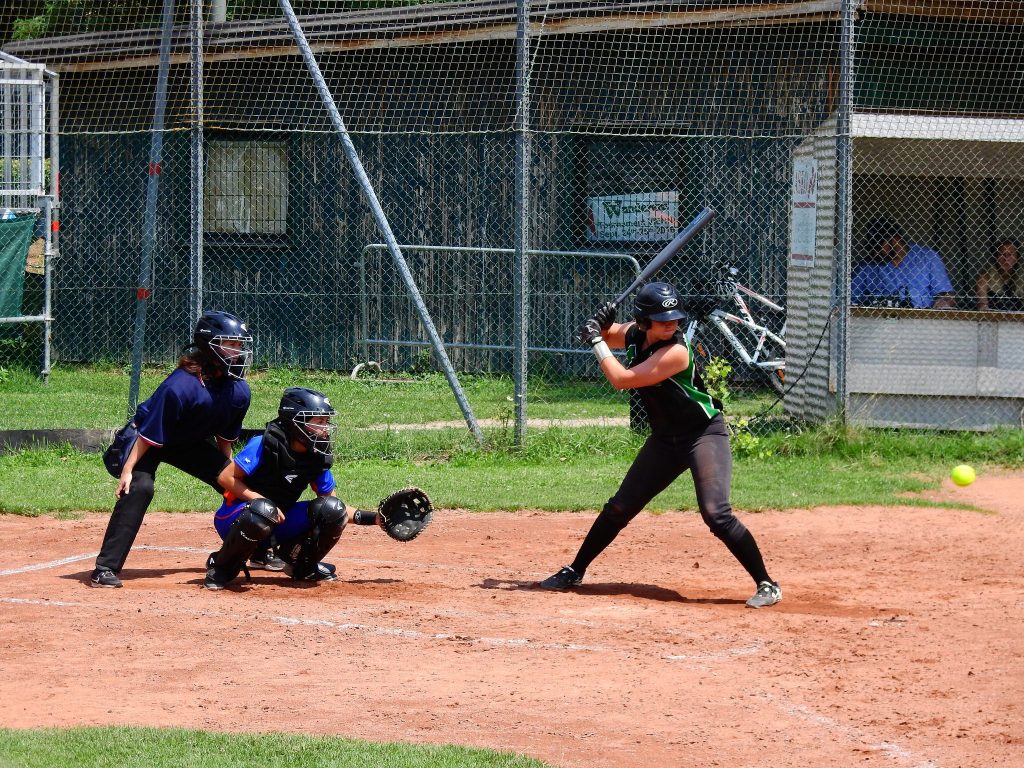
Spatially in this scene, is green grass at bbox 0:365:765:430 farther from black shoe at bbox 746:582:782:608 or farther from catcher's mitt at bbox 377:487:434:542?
black shoe at bbox 746:582:782:608

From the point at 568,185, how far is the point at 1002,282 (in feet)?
17.1

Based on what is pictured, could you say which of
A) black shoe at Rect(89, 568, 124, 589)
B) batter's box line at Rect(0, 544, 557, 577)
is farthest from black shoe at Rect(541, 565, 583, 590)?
black shoe at Rect(89, 568, 124, 589)

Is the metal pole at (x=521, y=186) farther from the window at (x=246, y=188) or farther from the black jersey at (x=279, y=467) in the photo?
the window at (x=246, y=188)

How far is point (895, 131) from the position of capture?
1253 centimetres

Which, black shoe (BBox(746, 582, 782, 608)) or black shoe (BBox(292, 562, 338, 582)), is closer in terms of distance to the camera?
black shoe (BBox(746, 582, 782, 608))

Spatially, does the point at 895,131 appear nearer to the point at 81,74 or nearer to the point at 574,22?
the point at 574,22

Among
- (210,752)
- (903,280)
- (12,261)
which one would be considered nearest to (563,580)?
(210,752)

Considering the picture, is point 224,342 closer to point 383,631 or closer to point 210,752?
point 383,631

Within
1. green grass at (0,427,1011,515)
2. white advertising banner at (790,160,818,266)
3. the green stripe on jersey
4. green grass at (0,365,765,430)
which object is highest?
white advertising banner at (790,160,818,266)

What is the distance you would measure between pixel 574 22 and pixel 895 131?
4.56 m

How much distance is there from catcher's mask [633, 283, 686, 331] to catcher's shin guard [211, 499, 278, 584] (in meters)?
2.17

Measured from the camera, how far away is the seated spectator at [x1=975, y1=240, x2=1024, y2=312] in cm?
1424

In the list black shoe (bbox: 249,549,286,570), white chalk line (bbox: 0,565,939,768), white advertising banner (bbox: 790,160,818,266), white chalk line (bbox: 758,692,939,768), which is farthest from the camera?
white advertising banner (bbox: 790,160,818,266)

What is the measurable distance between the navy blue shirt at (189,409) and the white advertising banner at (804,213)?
6.86 meters
